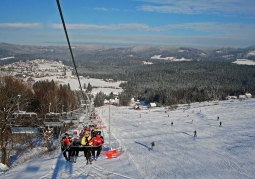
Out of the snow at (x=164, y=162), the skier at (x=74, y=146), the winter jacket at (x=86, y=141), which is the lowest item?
the snow at (x=164, y=162)

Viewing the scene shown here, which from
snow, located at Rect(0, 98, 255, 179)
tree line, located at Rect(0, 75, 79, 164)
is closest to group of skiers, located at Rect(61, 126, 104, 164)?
tree line, located at Rect(0, 75, 79, 164)

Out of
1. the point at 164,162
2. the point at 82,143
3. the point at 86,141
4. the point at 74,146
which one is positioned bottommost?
the point at 164,162

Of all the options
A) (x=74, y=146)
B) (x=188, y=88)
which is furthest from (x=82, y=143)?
(x=188, y=88)

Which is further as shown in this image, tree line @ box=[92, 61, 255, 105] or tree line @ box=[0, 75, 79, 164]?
tree line @ box=[92, 61, 255, 105]

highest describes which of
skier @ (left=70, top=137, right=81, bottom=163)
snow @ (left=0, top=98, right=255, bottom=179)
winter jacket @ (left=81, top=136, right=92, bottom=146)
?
winter jacket @ (left=81, top=136, right=92, bottom=146)

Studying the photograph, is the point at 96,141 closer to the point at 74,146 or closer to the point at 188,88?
the point at 74,146

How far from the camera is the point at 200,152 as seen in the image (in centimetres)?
2691

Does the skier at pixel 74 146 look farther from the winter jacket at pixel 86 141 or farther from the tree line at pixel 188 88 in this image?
the tree line at pixel 188 88

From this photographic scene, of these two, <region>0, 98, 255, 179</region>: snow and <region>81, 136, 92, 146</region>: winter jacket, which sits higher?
<region>81, 136, 92, 146</region>: winter jacket

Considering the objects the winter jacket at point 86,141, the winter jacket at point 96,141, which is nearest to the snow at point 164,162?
the winter jacket at point 96,141

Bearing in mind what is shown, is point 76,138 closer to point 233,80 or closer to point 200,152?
point 200,152

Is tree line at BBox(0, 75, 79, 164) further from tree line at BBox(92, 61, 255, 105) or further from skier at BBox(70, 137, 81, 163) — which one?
tree line at BBox(92, 61, 255, 105)

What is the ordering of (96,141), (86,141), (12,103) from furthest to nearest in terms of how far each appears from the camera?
(12,103) < (96,141) < (86,141)

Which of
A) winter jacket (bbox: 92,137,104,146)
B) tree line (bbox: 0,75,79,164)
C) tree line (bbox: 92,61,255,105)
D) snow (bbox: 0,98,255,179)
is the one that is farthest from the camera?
tree line (bbox: 92,61,255,105)
